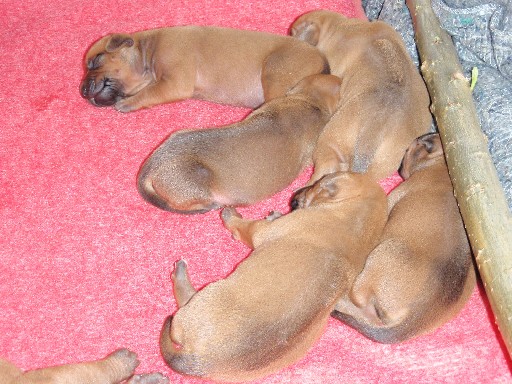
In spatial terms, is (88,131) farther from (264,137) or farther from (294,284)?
(294,284)

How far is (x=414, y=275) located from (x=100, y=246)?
1.49 meters

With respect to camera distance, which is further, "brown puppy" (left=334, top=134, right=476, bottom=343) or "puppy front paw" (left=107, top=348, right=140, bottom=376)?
"puppy front paw" (left=107, top=348, right=140, bottom=376)

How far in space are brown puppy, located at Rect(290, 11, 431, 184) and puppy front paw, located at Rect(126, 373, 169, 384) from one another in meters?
1.17

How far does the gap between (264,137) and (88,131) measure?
116 centimetres

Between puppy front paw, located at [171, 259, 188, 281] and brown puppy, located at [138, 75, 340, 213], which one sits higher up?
brown puppy, located at [138, 75, 340, 213]

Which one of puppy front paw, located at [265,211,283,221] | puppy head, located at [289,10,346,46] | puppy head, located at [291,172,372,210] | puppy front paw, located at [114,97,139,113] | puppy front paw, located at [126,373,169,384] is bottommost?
puppy front paw, located at [126,373,169,384]

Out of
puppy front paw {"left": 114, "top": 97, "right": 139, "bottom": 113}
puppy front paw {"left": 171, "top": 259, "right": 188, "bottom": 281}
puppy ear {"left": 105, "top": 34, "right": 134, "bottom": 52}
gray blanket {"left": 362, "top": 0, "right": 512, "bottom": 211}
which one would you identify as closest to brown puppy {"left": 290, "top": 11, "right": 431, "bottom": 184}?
gray blanket {"left": 362, "top": 0, "right": 512, "bottom": 211}

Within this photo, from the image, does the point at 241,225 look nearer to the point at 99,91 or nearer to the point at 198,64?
the point at 198,64

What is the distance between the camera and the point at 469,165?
9.26 feet

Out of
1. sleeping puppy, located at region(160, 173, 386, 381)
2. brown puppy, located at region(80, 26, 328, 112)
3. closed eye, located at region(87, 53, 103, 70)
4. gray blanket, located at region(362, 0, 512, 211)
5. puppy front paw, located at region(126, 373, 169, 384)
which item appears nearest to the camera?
sleeping puppy, located at region(160, 173, 386, 381)

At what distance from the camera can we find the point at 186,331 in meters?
2.46

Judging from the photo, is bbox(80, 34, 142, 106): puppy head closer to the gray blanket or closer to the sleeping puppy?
the sleeping puppy

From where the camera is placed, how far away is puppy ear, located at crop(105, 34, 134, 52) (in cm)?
376

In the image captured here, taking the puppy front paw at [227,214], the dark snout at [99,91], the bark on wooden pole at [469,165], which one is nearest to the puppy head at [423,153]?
the bark on wooden pole at [469,165]
